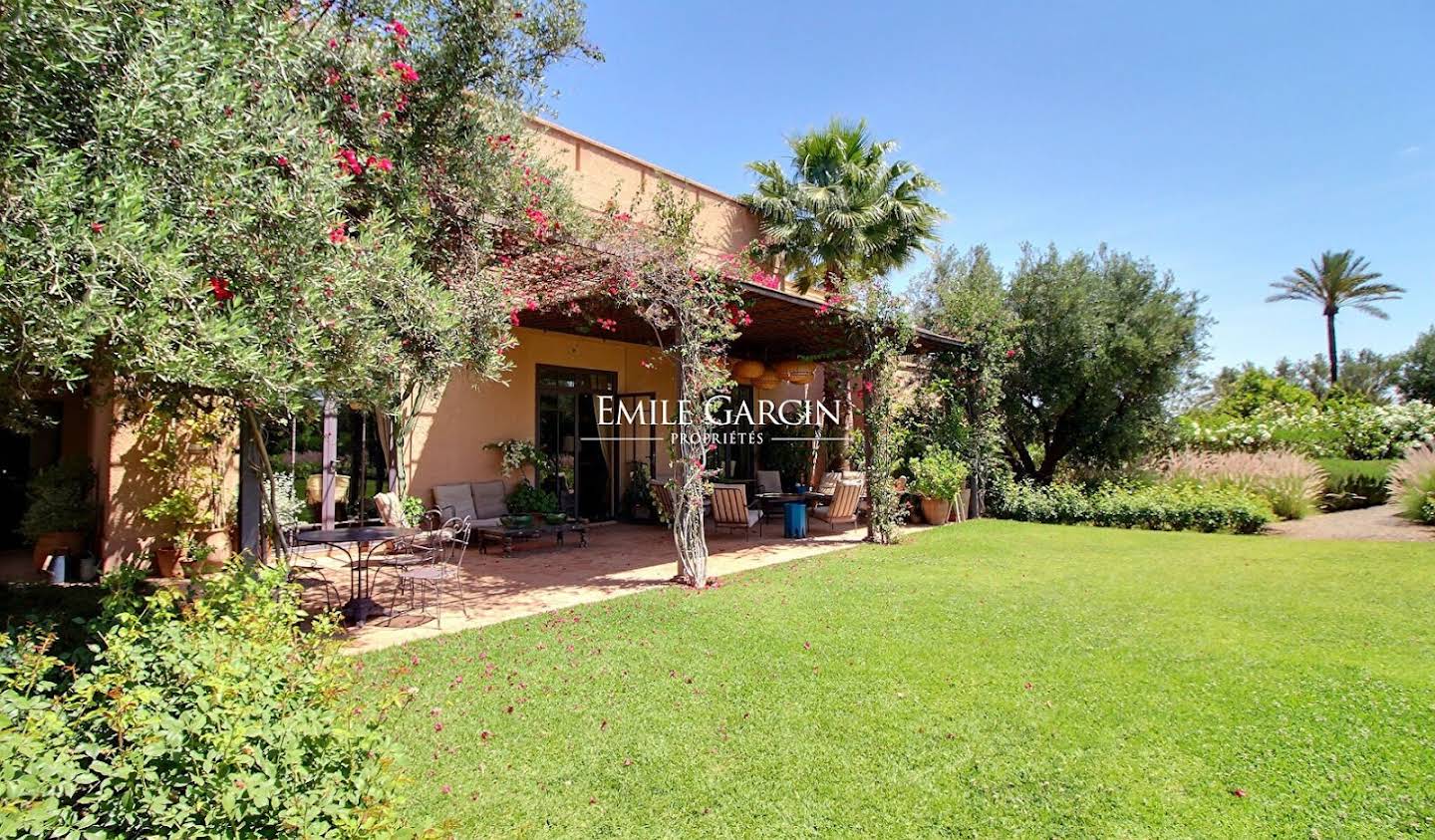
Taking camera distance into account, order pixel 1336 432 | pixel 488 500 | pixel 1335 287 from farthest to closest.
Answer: pixel 1335 287 → pixel 1336 432 → pixel 488 500

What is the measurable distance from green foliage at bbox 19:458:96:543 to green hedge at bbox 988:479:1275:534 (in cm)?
1369

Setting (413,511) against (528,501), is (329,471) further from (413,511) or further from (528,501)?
(528,501)

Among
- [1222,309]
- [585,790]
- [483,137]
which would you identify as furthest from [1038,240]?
[585,790]

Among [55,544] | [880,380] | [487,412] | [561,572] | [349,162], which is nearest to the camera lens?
[349,162]

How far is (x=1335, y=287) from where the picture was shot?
28.5 metres

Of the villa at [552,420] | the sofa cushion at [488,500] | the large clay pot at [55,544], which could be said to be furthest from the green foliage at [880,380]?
the large clay pot at [55,544]

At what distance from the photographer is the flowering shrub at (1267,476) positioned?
11867 millimetres

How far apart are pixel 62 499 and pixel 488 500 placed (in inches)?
191

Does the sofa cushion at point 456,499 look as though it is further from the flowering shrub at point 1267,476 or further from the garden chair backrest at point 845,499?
the flowering shrub at point 1267,476

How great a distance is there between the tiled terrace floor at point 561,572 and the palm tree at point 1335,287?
99.3 ft

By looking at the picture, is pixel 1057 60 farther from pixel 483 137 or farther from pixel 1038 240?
pixel 483 137

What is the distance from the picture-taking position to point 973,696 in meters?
3.95

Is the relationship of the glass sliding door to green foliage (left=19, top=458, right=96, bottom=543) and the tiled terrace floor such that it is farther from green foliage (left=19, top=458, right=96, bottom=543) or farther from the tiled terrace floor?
green foliage (left=19, top=458, right=96, bottom=543)

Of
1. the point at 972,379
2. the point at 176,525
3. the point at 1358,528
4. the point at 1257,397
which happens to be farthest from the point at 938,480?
the point at 1257,397
